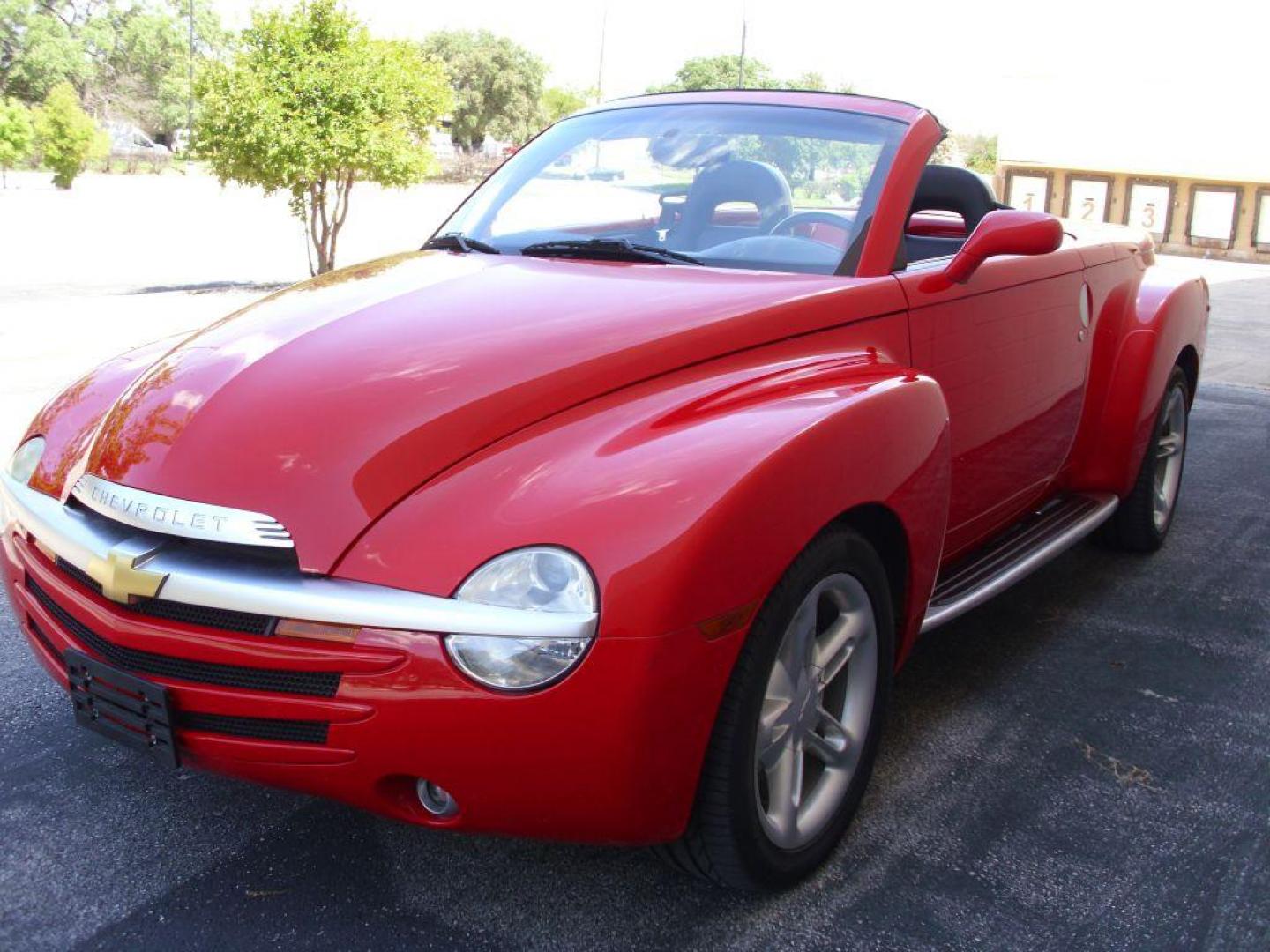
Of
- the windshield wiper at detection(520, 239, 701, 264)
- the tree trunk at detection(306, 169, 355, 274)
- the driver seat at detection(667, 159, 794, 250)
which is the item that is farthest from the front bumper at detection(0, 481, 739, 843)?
the tree trunk at detection(306, 169, 355, 274)

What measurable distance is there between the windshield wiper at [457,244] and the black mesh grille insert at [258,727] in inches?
65.5

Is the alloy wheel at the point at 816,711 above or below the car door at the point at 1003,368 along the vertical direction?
below

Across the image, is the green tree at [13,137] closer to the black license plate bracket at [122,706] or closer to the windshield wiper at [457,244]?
the windshield wiper at [457,244]

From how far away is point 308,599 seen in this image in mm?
2070

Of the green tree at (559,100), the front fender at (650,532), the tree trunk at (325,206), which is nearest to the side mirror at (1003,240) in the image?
the front fender at (650,532)

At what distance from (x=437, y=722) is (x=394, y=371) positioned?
770 mm

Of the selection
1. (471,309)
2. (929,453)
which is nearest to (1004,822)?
(929,453)

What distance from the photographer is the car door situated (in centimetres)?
323

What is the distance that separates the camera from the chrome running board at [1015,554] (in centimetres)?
322

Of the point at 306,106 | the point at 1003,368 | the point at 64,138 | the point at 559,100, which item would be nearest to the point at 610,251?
the point at 1003,368

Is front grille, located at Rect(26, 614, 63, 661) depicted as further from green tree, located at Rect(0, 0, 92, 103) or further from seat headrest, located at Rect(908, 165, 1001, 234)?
green tree, located at Rect(0, 0, 92, 103)

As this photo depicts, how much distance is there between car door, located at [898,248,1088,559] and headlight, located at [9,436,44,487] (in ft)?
6.70

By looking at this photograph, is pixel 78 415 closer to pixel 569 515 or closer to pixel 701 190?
pixel 569 515

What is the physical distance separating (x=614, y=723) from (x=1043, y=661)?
2221 millimetres
